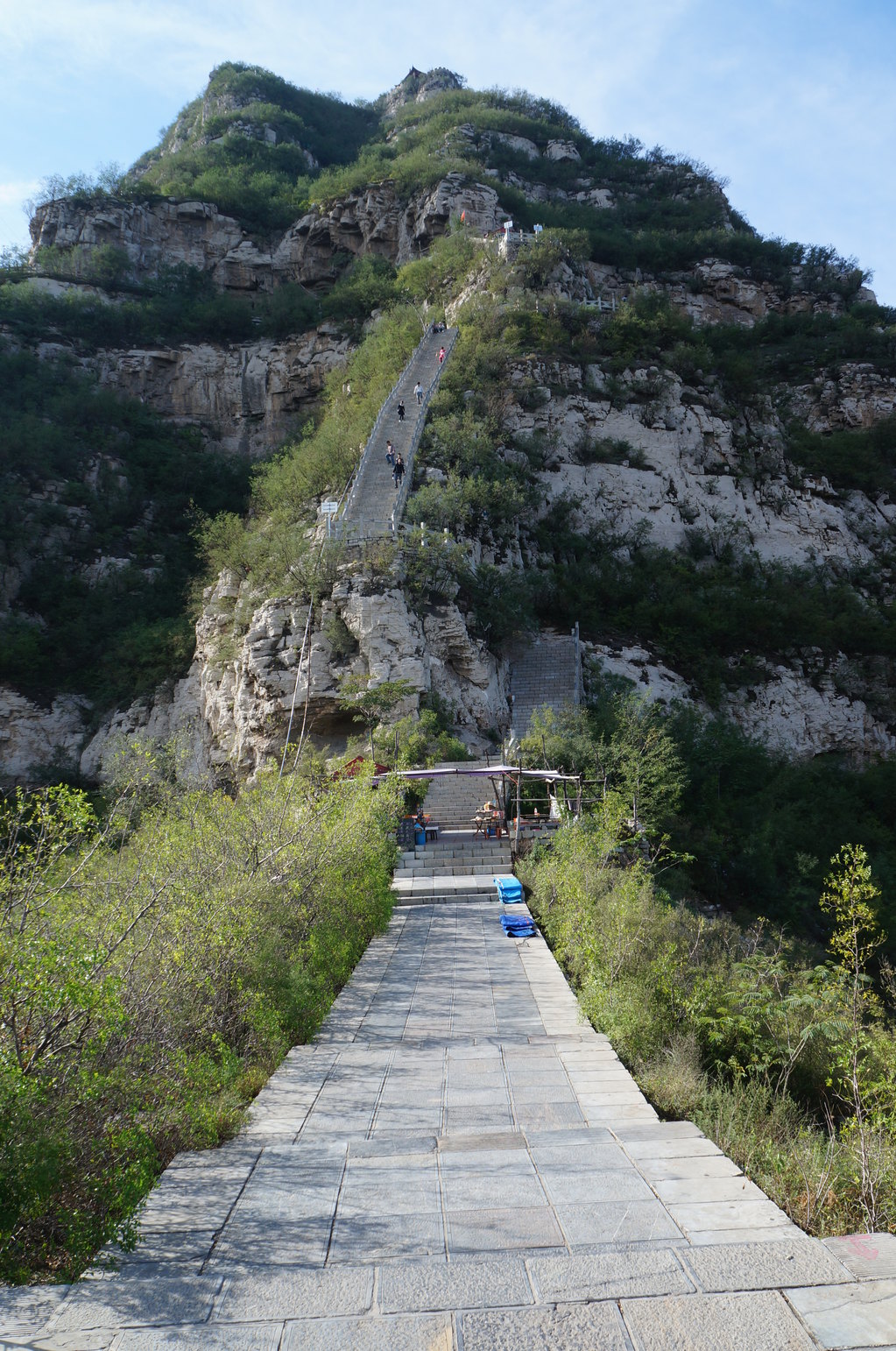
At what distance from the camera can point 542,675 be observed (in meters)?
22.4

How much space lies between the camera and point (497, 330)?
99.6 feet

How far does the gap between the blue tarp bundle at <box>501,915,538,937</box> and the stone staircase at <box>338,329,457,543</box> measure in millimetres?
13105

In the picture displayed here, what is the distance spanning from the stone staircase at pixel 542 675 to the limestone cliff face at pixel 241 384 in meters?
18.5

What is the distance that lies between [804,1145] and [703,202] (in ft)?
181

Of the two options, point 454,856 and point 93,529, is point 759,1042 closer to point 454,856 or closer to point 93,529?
point 454,856

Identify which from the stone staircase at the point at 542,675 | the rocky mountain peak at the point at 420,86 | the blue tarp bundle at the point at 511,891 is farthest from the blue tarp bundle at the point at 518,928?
the rocky mountain peak at the point at 420,86

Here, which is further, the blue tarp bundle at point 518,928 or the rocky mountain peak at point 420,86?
the rocky mountain peak at point 420,86

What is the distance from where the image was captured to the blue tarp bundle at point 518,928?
32.7ft

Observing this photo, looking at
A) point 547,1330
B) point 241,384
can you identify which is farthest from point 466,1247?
point 241,384

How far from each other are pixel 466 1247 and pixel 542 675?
19834 mm

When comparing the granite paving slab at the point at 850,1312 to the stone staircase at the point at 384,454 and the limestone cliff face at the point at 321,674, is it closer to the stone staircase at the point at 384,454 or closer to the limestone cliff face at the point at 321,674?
the limestone cliff face at the point at 321,674

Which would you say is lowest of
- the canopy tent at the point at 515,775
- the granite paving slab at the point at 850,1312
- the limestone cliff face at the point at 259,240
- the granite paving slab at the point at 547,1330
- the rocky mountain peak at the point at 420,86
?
the granite paving slab at the point at 547,1330

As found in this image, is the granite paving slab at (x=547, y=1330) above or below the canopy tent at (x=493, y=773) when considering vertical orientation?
below

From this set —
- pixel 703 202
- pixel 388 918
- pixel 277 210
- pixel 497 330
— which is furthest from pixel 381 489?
pixel 703 202
